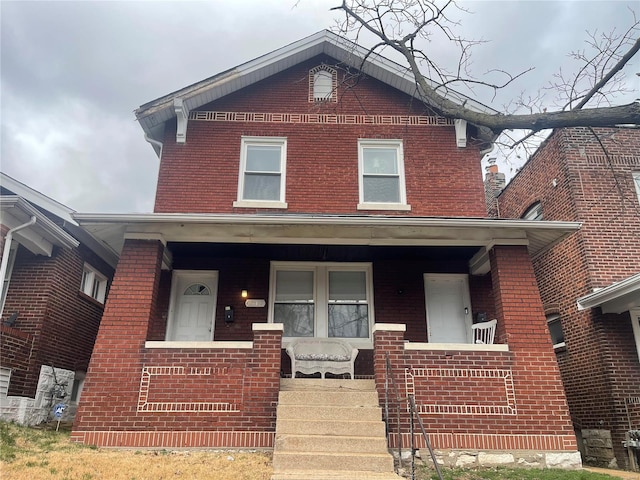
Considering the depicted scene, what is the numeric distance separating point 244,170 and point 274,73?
7.91ft

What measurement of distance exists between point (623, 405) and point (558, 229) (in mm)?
4091

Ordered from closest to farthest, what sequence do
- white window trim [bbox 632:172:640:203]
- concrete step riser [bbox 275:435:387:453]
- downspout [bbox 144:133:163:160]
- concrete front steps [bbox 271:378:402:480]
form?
concrete front steps [bbox 271:378:402:480], concrete step riser [bbox 275:435:387:453], downspout [bbox 144:133:163:160], white window trim [bbox 632:172:640:203]

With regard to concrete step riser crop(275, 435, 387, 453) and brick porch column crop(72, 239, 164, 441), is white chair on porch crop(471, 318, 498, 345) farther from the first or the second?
brick porch column crop(72, 239, 164, 441)

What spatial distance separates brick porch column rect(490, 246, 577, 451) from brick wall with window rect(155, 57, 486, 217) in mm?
2291

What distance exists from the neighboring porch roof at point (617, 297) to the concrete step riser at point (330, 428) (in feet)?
17.2

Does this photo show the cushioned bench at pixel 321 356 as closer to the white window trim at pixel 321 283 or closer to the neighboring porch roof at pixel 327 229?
the white window trim at pixel 321 283

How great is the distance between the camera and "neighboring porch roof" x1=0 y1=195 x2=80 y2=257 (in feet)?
23.9

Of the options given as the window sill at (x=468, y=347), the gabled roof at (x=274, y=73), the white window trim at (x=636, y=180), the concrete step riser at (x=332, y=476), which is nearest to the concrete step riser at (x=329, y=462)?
the concrete step riser at (x=332, y=476)

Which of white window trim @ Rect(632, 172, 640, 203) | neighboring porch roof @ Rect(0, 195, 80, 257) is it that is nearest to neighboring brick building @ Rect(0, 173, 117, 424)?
neighboring porch roof @ Rect(0, 195, 80, 257)

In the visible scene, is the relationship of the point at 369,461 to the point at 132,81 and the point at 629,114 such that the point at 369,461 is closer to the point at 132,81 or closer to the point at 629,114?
the point at 629,114

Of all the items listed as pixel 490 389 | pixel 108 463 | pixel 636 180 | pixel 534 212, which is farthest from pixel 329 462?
pixel 534 212

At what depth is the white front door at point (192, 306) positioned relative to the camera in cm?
920

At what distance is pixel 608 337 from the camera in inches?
367

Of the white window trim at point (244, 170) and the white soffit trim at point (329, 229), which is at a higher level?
the white window trim at point (244, 170)
